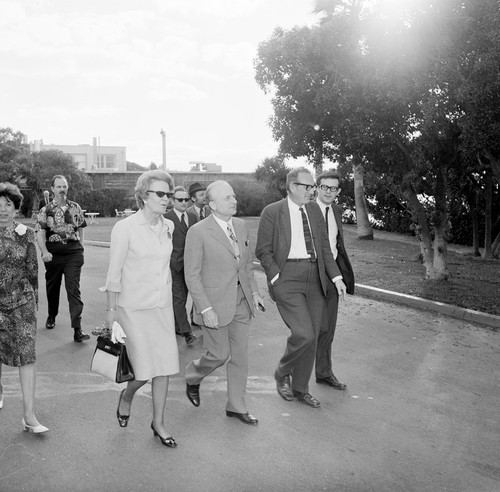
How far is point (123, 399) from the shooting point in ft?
15.6

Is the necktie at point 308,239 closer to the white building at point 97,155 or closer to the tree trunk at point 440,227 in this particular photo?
the tree trunk at point 440,227

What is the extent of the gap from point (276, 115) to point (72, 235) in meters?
6.12

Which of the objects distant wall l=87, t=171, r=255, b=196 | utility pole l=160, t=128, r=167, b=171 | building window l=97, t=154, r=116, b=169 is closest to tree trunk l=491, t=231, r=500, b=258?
distant wall l=87, t=171, r=255, b=196

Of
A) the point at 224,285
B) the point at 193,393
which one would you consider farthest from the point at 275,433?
the point at 224,285

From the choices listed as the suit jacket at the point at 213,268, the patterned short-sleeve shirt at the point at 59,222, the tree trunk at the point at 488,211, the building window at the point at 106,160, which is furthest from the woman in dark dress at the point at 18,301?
the building window at the point at 106,160

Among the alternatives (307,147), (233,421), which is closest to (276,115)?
(307,147)

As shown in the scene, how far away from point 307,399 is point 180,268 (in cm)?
281

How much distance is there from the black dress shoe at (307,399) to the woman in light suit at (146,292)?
54.6 inches

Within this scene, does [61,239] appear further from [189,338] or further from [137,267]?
[137,267]

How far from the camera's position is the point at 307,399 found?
18.1 feet

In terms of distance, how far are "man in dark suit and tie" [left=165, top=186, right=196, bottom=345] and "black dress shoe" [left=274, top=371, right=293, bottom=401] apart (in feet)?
6.66

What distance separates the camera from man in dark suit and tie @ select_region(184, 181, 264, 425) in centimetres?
496

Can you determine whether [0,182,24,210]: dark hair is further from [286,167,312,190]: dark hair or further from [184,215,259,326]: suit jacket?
[286,167,312,190]: dark hair

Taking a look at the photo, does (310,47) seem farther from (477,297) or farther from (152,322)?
(152,322)
